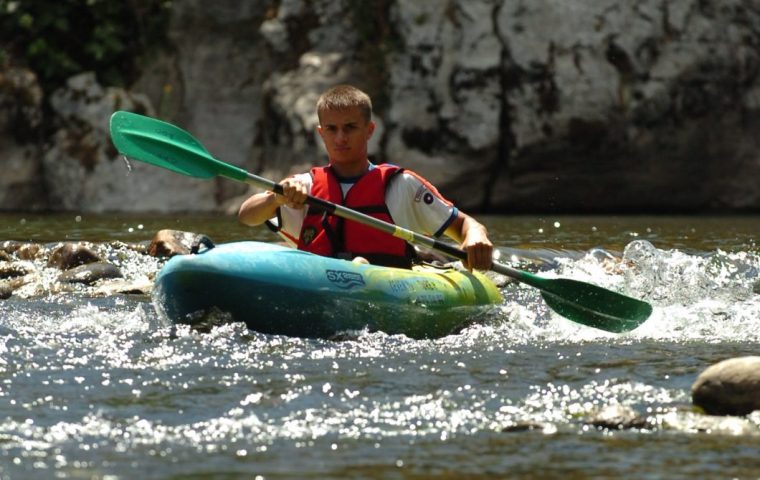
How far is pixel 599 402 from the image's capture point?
14.5ft

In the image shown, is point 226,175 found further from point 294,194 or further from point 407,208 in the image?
point 407,208

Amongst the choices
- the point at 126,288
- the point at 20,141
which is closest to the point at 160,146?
the point at 126,288

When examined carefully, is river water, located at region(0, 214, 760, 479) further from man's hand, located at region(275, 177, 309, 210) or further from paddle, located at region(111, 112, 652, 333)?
man's hand, located at region(275, 177, 309, 210)

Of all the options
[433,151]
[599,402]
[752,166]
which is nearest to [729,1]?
[752,166]

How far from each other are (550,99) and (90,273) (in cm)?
617

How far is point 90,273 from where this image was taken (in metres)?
7.91

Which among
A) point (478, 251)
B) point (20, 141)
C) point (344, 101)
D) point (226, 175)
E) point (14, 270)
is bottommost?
point (14, 270)

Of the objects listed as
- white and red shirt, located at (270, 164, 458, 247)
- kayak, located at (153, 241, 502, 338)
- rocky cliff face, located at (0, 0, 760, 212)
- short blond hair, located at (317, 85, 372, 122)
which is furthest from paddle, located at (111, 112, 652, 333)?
rocky cliff face, located at (0, 0, 760, 212)

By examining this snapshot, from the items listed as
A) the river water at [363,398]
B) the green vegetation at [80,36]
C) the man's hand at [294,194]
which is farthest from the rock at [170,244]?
the green vegetation at [80,36]

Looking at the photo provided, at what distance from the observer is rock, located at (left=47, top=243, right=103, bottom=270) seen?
27.0 ft

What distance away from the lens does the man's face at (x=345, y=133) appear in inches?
236

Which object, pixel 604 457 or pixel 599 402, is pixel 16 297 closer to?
pixel 599 402

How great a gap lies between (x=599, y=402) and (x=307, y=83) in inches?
→ 362

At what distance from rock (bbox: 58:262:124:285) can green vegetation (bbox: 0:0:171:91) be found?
6.51 m
